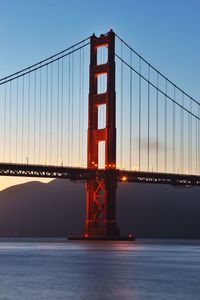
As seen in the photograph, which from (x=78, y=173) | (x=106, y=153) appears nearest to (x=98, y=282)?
(x=106, y=153)

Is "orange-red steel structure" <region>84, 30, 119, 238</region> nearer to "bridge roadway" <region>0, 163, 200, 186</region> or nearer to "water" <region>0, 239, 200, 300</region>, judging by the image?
"bridge roadway" <region>0, 163, 200, 186</region>

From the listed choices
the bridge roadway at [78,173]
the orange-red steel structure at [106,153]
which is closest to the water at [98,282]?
the bridge roadway at [78,173]

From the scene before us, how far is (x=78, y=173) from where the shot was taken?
301 feet

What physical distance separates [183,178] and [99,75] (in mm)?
14490

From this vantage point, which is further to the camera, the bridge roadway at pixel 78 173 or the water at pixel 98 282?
the bridge roadway at pixel 78 173

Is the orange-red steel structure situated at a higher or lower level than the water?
higher

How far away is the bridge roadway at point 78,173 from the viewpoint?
8844 centimetres

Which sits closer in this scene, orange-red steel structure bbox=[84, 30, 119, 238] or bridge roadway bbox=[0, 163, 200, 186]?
bridge roadway bbox=[0, 163, 200, 186]

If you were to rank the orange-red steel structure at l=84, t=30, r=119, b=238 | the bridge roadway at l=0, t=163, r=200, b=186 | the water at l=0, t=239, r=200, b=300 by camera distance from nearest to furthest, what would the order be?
1. the water at l=0, t=239, r=200, b=300
2. the bridge roadway at l=0, t=163, r=200, b=186
3. the orange-red steel structure at l=84, t=30, r=119, b=238

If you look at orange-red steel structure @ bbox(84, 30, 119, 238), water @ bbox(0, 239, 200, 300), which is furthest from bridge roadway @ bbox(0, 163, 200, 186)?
water @ bbox(0, 239, 200, 300)

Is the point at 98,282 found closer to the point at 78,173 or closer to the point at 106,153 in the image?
the point at 106,153

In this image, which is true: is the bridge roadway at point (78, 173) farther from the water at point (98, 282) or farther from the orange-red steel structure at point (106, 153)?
the water at point (98, 282)

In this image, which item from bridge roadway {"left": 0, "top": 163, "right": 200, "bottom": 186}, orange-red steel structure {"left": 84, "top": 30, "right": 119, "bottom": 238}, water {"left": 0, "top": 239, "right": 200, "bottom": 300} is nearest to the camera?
water {"left": 0, "top": 239, "right": 200, "bottom": 300}

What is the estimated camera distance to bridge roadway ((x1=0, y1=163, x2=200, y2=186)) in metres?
88.4
